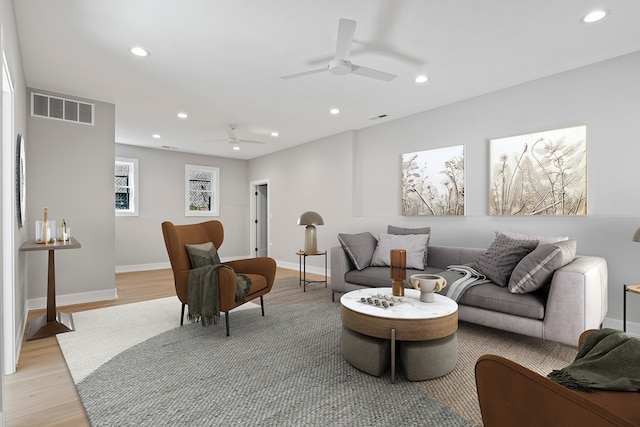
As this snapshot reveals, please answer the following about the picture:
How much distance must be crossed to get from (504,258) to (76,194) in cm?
494

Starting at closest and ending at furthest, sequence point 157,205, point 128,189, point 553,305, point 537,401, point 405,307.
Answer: point 537,401, point 405,307, point 553,305, point 128,189, point 157,205

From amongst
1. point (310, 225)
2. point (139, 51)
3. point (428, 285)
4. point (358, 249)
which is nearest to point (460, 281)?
point (428, 285)

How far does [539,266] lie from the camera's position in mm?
2699

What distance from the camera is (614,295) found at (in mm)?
3162

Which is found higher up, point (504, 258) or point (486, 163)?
point (486, 163)

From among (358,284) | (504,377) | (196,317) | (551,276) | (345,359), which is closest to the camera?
(504,377)

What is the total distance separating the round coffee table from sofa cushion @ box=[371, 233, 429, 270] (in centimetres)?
149

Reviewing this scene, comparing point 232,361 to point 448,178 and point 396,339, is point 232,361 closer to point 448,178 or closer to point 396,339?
point 396,339

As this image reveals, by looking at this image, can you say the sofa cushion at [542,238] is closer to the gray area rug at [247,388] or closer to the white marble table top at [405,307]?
the white marble table top at [405,307]

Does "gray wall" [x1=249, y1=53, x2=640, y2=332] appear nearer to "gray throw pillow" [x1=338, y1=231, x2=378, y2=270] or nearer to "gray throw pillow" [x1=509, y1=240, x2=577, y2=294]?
"gray throw pillow" [x1=509, y1=240, x2=577, y2=294]

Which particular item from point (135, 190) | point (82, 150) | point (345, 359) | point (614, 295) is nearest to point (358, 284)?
point (345, 359)

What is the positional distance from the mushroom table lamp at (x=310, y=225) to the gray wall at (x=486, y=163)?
0.85 meters

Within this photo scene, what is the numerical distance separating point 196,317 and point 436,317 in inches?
81.0

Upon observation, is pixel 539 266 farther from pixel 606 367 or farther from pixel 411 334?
pixel 606 367
